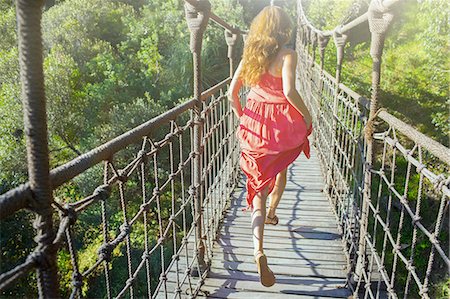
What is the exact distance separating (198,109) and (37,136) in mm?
1500

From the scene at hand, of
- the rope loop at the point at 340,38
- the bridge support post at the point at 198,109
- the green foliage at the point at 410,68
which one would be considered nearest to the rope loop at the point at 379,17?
the bridge support post at the point at 198,109

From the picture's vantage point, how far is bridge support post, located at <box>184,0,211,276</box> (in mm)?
1981

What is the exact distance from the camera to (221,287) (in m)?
2.17

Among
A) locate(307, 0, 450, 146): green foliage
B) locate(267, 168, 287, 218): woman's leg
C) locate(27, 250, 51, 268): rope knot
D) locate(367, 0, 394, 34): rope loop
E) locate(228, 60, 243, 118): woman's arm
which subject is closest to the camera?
locate(27, 250, 51, 268): rope knot

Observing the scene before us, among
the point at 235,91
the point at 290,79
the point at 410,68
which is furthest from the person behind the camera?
the point at 410,68

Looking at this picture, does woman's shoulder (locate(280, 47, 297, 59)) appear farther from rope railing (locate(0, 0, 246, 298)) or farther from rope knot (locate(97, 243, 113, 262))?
rope knot (locate(97, 243, 113, 262))

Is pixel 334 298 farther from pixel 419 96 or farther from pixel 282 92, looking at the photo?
pixel 419 96

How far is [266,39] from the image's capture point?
2.04m

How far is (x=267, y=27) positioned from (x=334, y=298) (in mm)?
1421

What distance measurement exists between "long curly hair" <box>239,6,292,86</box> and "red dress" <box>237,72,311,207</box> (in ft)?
0.23

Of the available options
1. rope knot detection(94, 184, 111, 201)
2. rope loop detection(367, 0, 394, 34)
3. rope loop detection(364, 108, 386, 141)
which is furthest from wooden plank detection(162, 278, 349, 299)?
rope loop detection(367, 0, 394, 34)

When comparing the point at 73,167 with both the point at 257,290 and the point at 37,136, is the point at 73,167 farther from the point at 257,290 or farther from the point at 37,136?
the point at 257,290

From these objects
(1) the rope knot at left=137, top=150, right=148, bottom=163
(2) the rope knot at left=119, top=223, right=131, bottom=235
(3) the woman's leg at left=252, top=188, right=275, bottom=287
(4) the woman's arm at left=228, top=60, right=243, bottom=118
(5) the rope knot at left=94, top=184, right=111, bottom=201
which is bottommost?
Answer: (3) the woman's leg at left=252, top=188, right=275, bottom=287

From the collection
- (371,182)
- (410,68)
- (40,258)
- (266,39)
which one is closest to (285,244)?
(371,182)
